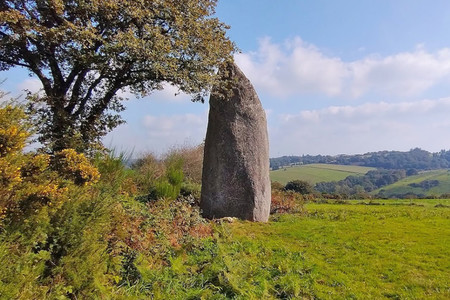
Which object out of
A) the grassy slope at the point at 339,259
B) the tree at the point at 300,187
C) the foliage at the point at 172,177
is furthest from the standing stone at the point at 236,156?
the tree at the point at 300,187

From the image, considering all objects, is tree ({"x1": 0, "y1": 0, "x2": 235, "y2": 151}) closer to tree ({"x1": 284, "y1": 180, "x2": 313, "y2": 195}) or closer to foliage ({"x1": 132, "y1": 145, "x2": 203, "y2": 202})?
foliage ({"x1": 132, "y1": 145, "x2": 203, "y2": 202})

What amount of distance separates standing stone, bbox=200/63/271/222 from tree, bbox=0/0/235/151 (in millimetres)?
968

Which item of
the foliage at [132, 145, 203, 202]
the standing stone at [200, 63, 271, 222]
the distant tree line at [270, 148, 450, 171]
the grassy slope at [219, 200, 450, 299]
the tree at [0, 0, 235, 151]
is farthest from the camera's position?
the distant tree line at [270, 148, 450, 171]

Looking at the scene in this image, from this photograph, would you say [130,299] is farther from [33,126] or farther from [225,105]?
[225,105]

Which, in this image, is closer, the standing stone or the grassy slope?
the grassy slope

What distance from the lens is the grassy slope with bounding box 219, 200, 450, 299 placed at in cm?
515

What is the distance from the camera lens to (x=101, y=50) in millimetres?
8797

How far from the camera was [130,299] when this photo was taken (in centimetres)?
372

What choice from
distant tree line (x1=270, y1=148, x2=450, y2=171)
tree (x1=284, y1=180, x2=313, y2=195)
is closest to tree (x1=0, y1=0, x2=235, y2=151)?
tree (x1=284, y1=180, x2=313, y2=195)

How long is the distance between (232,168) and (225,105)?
2.30 metres

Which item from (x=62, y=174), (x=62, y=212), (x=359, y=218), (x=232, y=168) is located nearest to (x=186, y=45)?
(x=232, y=168)

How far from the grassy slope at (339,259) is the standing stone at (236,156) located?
883mm

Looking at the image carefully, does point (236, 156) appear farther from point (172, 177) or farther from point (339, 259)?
point (339, 259)

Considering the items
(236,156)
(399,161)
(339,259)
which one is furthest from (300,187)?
(399,161)
